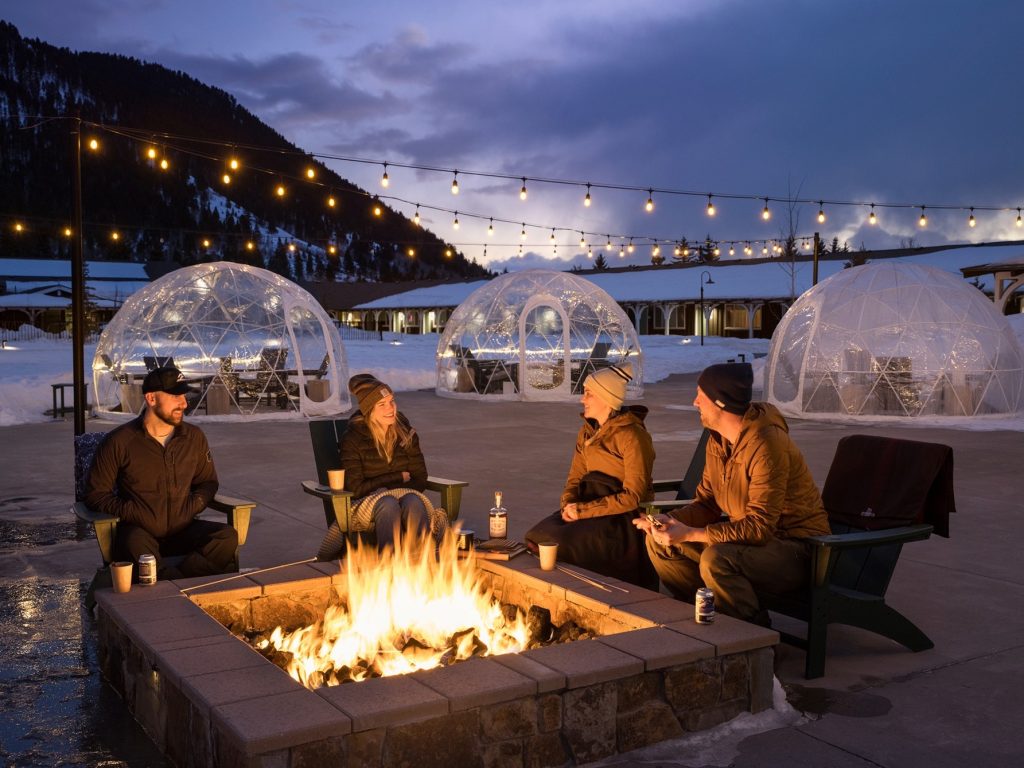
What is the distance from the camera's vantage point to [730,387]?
412 cm

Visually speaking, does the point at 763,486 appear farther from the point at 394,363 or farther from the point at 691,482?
the point at 394,363

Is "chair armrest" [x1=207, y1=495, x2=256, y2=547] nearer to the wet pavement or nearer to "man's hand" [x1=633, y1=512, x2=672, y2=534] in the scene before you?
the wet pavement

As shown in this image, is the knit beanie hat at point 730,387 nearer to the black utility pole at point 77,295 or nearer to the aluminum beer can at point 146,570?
the aluminum beer can at point 146,570

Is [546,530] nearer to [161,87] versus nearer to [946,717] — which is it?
[946,717]

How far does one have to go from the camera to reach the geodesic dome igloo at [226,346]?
53.6 feet

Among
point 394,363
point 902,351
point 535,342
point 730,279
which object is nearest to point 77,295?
point 535,342

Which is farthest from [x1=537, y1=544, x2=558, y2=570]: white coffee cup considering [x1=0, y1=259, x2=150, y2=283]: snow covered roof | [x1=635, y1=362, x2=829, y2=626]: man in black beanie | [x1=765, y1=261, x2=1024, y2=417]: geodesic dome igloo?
[x1=0, y1=259, x2=150, y2=283]: snow covered roof

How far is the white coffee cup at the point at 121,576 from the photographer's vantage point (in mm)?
4164

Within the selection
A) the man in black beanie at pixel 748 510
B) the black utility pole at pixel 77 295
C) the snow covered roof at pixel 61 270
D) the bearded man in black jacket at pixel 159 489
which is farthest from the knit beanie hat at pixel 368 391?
the snow covered roof at pixel 61 270

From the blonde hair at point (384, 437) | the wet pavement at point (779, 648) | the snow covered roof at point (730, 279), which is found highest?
the snow covered roof at point (730, 279)

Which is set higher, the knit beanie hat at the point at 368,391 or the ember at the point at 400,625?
the knit beanie hat at the point at 368,391

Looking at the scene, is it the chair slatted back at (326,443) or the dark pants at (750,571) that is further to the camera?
the chair slatted back at (326,443)

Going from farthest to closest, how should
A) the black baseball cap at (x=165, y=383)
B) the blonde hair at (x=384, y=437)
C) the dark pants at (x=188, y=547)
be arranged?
the blonde hair at (x=384, y=437) → the black baseball cap at (x=165, y=383) → the dark pants at (x=188, y=547)

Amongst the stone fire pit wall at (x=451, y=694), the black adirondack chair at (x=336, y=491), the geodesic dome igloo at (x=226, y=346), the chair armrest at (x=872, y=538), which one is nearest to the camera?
the stone fire pit wall at (x=451, y=694)
